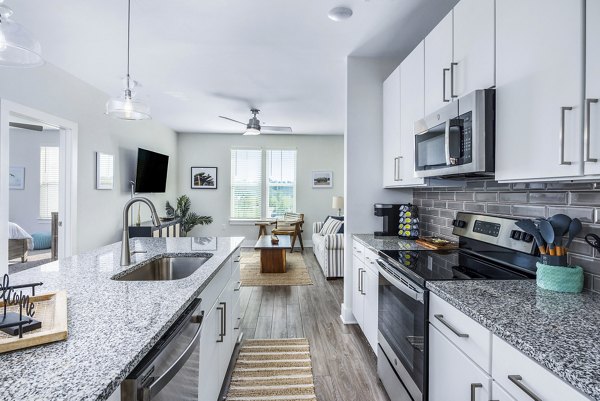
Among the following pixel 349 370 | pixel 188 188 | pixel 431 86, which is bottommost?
pixel 349 370

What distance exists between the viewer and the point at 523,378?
2.80ft

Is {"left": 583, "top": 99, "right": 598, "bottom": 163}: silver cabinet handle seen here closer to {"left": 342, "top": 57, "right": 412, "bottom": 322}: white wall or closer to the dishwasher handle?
the dishwasher handle

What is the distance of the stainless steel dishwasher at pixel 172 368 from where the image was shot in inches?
29.2

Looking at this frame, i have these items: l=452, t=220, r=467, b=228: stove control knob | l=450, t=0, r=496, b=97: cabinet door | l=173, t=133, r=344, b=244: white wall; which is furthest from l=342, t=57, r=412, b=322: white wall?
l=173, t=133, r=344, b=244: white wall

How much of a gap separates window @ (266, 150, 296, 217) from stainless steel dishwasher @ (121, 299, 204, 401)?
6.10 m

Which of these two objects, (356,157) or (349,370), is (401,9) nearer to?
(356,157)

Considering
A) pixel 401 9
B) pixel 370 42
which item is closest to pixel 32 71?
pixel 370 42

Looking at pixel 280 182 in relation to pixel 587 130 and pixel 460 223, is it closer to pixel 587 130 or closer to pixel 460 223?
pixel 460 223

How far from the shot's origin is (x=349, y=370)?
225 cm

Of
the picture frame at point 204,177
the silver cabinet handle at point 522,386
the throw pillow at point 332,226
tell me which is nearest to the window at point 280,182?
the picture frame at point 204,177

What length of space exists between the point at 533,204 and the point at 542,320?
2.72 feet

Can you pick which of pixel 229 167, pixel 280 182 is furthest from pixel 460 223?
pixel 229 167

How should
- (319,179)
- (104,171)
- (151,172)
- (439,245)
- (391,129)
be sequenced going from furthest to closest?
(319,179), (151,172), (104,171), (391,129), (439,245)

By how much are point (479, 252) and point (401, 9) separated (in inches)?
70.6
